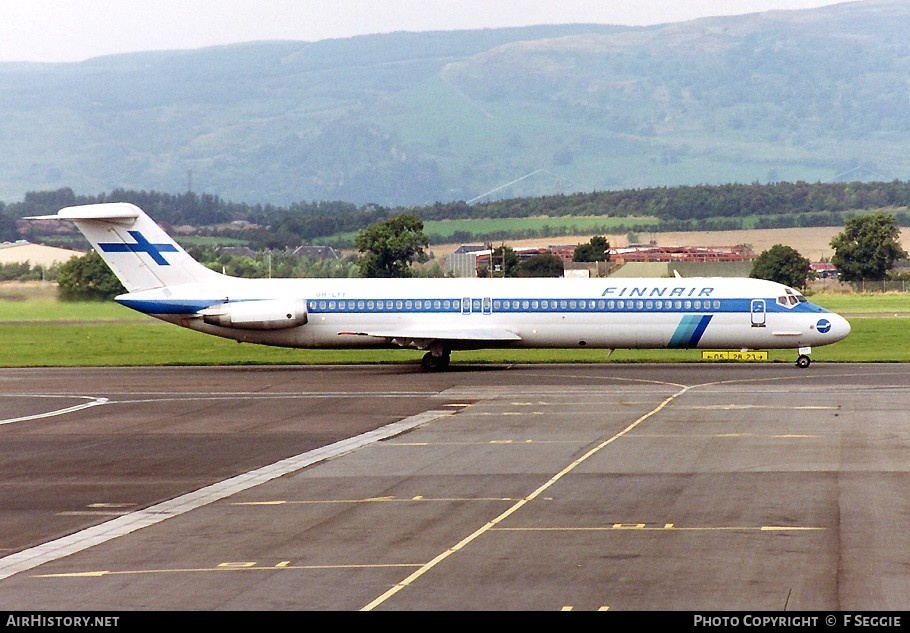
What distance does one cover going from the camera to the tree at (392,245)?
96.1 meters

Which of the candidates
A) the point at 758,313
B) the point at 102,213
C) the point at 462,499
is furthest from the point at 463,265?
the point at 462,499

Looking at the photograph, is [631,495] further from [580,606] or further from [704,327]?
[704,327]

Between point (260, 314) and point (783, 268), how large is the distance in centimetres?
7913

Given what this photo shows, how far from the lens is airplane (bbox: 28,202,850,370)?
47469 millimetres

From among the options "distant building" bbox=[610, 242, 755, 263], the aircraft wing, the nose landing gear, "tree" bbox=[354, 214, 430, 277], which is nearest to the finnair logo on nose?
the aircraft wing

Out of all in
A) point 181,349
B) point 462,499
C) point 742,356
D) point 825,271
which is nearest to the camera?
point 462,499

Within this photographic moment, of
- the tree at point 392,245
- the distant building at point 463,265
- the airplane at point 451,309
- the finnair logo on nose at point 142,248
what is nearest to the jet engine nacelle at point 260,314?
the airplane at point 451,309

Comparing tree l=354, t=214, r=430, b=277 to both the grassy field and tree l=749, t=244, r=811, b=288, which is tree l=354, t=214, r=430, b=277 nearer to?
the grassy field

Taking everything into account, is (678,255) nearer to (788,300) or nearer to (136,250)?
(788,300)

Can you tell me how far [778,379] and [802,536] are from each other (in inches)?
996

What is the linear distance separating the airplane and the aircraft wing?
0.05 meters

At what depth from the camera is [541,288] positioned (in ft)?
158

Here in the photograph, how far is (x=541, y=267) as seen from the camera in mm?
117562

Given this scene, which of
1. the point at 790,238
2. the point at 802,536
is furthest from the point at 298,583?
the point at 790,238
